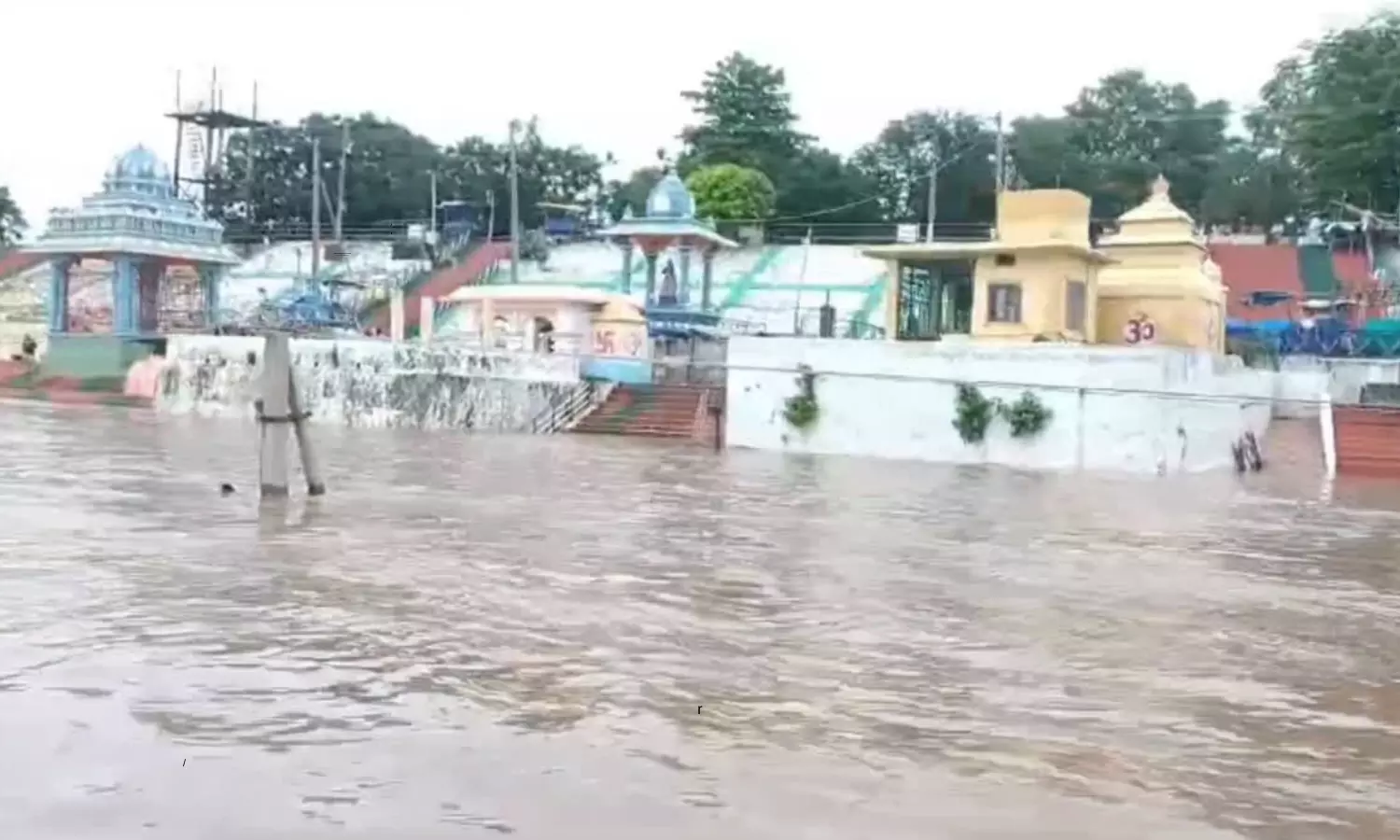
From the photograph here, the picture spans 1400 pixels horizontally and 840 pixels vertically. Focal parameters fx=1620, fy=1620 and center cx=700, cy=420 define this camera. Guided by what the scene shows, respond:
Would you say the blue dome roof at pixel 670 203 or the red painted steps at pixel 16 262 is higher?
the blue dome roof at pixel 670 203

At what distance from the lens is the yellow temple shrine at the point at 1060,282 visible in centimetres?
2502

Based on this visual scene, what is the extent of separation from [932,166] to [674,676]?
176 ft

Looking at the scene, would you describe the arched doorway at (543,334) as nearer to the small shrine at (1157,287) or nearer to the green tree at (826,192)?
the small shrine at (1157,287)

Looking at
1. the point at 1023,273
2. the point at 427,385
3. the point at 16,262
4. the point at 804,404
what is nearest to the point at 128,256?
the point at 427,385

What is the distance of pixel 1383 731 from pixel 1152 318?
23.2 m

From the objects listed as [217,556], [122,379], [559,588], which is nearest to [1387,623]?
[559,588]

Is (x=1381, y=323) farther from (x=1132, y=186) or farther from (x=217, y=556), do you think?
(x=217, y=556)

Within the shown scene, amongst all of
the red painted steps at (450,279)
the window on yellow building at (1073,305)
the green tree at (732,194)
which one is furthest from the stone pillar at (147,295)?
the window on yellow building at (1073,305)

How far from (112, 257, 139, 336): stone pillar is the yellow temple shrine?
23446 mm

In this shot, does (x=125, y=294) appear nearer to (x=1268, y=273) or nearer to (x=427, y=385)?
(x=427, y=385)

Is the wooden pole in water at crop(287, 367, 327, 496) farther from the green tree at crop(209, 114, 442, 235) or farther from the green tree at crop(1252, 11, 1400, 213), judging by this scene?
the green tree at crop(209, 114, 442, 235)

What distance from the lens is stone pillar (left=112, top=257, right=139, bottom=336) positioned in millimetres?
42000

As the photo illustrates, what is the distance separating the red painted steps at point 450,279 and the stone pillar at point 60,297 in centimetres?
909

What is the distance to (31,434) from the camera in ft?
74.9
